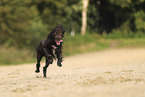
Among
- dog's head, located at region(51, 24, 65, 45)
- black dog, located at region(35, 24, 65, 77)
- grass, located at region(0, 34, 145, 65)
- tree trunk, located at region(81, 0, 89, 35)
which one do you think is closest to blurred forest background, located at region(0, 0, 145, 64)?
grass, located at region(0, 34, 145, 65)

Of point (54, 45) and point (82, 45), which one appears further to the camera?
point (82, 45)

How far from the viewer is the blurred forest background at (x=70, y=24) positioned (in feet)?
126

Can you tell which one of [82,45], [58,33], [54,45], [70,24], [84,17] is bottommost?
[82,45]

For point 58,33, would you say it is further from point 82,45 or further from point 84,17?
point 84,17

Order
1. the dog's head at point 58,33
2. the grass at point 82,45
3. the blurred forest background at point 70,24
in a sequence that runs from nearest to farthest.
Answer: the dog's head at point 58,33, the grass at point 82,45, the blurred forest background at point 70,24

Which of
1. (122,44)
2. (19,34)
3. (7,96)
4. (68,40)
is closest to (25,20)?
(19,34)

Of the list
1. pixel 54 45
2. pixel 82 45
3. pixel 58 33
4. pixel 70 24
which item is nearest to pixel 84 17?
pixel 70 24

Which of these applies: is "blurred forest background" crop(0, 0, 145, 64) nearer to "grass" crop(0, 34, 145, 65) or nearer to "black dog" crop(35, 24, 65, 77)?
"grass" crop(0, 34, 145, 65)

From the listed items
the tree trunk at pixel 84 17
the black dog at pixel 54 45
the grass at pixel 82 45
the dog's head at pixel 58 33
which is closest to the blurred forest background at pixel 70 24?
the grass at pixel 82 45

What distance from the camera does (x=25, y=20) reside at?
41.4 m

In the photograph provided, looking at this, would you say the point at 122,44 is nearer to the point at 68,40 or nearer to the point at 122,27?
the point at 68,40

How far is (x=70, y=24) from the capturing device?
2320 inches

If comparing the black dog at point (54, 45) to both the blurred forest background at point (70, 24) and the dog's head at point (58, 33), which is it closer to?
the dog's head at point (58, 33)

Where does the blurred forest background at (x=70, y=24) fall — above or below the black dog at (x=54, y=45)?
above
